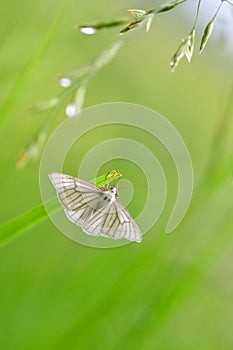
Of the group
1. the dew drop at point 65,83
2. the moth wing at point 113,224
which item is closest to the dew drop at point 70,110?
the dew drop at point 65,83

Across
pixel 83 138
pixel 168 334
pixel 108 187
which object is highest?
pixel 108 187

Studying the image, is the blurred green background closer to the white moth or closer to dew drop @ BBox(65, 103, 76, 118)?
dew drop @ BBox(65, 103, 76, 118)

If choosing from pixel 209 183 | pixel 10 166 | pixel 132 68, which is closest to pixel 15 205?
pixel 10 166

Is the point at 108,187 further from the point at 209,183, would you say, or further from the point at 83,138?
the point at 83,138

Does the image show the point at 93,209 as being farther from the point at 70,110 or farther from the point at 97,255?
the point at 97,255

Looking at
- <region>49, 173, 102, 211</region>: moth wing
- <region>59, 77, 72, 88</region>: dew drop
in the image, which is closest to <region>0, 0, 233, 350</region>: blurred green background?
<region>59, 77, 72, 88</region>: dew drop
